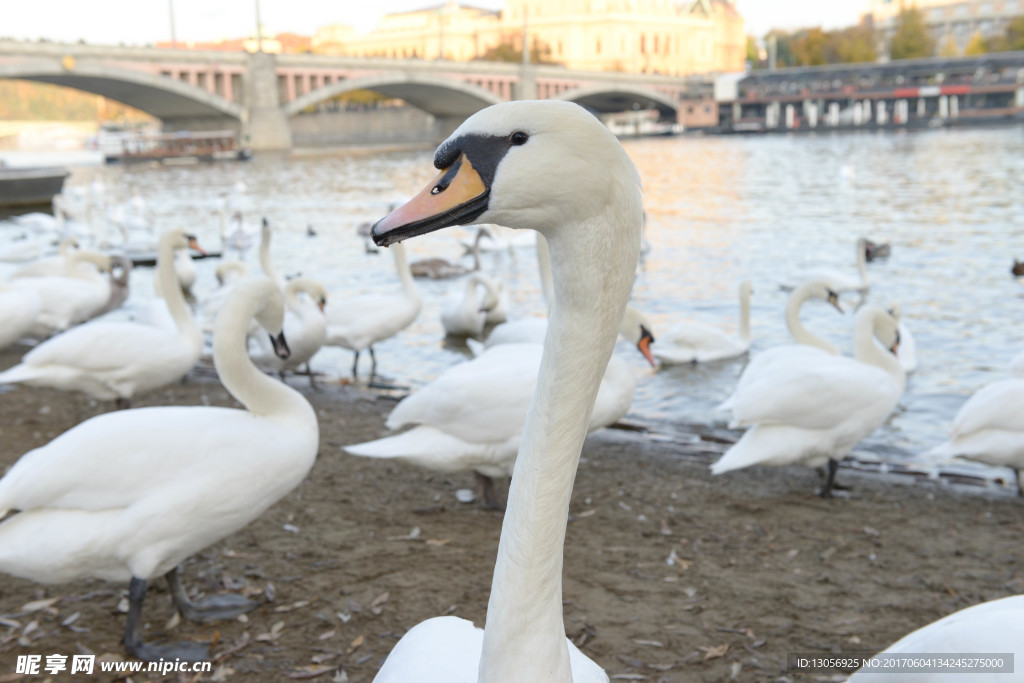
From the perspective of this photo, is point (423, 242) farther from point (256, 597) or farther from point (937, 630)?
point (937, 630)

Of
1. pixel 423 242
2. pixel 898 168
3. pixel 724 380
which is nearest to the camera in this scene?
pixel 724 380

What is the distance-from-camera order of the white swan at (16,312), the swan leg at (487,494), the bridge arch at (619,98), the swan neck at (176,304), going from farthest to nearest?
the bridge arch at (619,98) < the white swan at (16,312) < the swan neck at (176,304) < the swan leg at (487,494)

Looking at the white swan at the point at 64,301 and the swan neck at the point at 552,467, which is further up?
the swan neck at the point at 552,467

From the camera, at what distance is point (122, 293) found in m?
10.9

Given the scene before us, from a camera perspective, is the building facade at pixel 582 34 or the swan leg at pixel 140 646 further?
the building facade at pixel 582 34

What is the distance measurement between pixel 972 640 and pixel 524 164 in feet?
4.13

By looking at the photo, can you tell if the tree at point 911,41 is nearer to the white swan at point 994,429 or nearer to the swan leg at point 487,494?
the white swan at point 994,429

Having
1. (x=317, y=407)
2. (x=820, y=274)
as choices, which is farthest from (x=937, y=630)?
(x=820, y=274)

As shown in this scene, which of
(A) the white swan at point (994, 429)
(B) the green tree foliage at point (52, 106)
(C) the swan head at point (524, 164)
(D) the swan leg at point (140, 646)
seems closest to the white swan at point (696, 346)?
(A) the white swan at point (994, 429)

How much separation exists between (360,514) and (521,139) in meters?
3.28

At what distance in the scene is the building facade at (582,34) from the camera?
375ft

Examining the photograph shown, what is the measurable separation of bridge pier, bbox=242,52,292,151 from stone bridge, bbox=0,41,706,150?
6 cm

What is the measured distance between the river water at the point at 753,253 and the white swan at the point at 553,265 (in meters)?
4.99

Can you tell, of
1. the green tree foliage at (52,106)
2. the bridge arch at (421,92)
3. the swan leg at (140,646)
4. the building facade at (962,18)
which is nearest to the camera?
the swan leg at (140,646)
